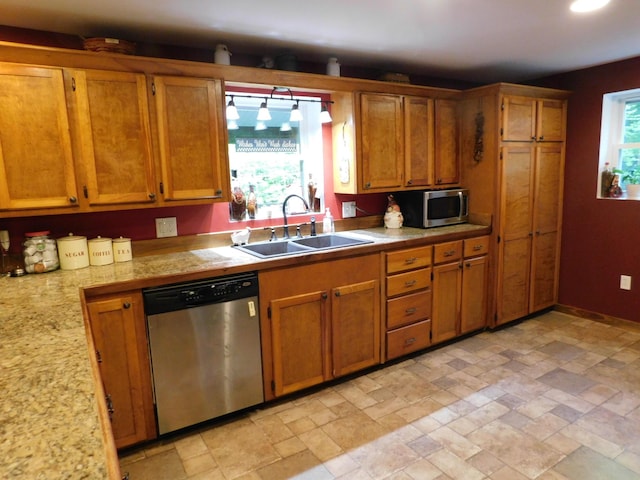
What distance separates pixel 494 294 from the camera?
3.53 meters

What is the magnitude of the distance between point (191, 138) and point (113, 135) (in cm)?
42

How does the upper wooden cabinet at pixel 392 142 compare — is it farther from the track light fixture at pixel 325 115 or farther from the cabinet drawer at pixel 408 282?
the cabinet drawer at pixel 408 282

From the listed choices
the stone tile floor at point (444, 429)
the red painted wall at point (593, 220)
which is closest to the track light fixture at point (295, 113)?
the stone tile floor at point (444, 429)

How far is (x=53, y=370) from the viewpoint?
1080mm

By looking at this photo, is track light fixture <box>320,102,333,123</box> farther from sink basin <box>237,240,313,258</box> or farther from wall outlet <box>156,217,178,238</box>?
wall outlet <box>156,217,178,238</box>

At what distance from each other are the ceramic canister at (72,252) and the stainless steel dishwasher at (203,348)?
0.52m

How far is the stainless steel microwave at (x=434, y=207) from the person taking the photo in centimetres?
344

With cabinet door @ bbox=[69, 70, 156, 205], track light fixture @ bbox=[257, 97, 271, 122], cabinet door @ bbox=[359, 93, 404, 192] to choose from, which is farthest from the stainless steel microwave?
cabinet door @ bbox=[69, 70, 156, 205]

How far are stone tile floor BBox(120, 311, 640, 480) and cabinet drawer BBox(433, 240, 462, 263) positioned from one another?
76 cm

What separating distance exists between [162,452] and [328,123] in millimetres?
2563

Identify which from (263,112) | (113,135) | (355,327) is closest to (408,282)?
(355,327)

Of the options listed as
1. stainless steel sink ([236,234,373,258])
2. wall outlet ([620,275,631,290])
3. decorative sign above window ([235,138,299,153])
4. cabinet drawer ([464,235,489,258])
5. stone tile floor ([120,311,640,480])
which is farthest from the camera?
wall outlet ([620,275,631,290])

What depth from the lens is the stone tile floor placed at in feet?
6.57

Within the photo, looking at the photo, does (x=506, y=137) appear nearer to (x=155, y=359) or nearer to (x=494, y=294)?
(x=494, y=294)
